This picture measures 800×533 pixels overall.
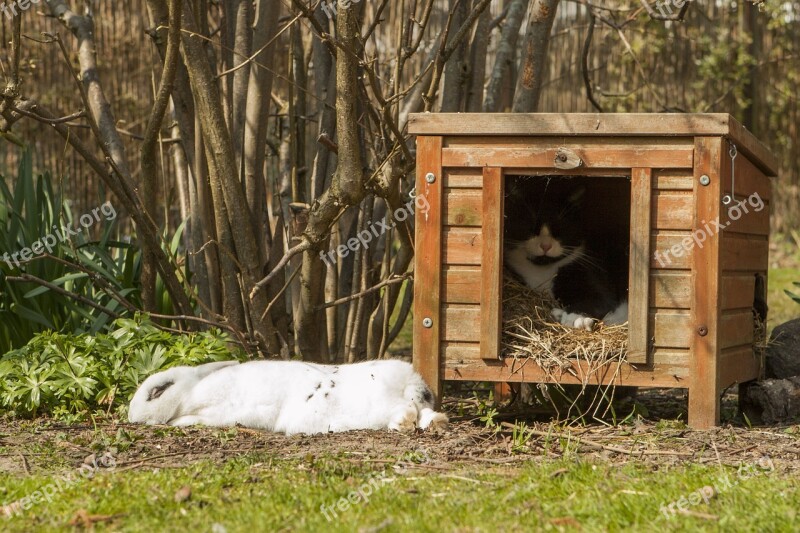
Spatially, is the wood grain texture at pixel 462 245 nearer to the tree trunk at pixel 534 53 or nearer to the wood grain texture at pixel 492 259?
the wood grain texture at pixel 492 259

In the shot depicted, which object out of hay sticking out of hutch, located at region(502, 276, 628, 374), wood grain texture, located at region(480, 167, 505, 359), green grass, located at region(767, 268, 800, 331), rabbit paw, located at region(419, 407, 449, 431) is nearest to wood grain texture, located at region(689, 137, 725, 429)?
hay sticking out of hutch, located at region(502, 276, 628, 374)

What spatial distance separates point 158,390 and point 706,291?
225cm

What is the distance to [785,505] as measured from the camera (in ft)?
8.59

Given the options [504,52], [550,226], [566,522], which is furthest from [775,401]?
[504,52]

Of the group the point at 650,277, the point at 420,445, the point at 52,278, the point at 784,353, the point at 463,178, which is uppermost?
the point at 463,178

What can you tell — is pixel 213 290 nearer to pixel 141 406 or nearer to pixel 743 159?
pixel 141 406

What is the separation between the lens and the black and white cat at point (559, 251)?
432 centimetres

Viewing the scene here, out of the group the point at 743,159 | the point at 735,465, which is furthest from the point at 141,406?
the point at 743,159

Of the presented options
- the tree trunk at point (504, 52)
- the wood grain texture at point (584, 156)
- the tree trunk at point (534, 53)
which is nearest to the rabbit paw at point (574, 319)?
the wood grain texture at point (584, 156)

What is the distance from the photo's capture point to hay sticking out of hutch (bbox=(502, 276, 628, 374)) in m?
3.78

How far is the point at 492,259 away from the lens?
12.5ft

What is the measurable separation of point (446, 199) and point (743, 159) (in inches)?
51.7

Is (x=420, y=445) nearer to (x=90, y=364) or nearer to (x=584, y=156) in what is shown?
(x=584, y=156)

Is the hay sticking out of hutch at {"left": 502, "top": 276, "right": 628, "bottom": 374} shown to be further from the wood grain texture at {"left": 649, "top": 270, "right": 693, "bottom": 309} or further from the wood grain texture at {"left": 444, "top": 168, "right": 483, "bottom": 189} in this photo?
the wood grain texture at {"left": 444, "top": 168, "right": 483, "bottom": 189}
